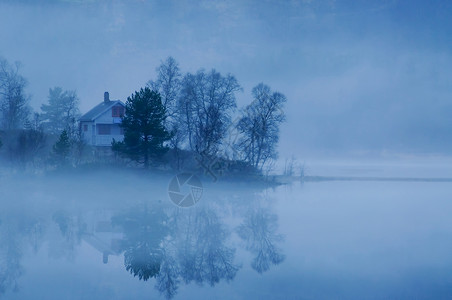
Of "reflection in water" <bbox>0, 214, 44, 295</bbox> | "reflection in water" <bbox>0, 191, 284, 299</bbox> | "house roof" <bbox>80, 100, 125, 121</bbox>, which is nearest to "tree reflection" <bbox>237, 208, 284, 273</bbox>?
"reflection in water" <bbox>0, 191, 284, 299</bbox>

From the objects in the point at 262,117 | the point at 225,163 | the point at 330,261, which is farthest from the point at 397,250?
the point at 262,117

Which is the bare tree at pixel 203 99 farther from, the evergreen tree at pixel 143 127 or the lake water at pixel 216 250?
the lake water at pixel 216 250

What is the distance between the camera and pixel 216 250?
13.0 m

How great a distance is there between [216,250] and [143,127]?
60.2 feet

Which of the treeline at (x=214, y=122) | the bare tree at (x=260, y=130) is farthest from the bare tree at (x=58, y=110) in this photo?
the bare tree at (x=260, y=130)

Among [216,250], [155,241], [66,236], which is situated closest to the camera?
[216,250]

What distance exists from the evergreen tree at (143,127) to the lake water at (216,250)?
570 centimetres

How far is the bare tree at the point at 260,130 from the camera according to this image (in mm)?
38906

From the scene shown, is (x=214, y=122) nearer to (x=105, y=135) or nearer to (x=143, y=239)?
(x=105, y=135)

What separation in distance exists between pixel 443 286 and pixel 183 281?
6432 millimetres

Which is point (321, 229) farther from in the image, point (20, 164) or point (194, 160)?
point (20, 164)

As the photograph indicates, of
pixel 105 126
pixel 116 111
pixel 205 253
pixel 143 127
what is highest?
pixel 116 111

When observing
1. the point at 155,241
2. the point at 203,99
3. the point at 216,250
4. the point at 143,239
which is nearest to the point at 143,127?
the point at 203,99

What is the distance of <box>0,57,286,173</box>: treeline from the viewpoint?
2991 cm
